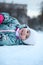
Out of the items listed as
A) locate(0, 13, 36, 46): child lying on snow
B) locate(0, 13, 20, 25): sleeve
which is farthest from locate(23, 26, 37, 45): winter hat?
locate(0, 13, 20, 25): sleeve

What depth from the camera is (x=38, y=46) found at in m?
1.53

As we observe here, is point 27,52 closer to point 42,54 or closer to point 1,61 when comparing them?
point 42,54

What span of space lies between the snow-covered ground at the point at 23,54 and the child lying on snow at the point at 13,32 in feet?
0.21

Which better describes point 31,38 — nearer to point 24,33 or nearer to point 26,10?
point 24,33

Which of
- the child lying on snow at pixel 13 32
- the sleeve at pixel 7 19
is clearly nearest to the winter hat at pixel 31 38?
the child lying on snow at pixel 13 32

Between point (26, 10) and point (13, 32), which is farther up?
point (26, 10)

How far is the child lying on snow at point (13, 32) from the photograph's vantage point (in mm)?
1526

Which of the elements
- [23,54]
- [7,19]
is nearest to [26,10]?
[7,19]

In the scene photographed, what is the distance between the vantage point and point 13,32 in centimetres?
154

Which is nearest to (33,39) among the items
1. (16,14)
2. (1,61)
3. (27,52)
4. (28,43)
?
(28,43)

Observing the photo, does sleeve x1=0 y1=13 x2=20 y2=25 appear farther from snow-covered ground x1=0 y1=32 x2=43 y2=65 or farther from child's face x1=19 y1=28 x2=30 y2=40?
snow-covered ground x1=0 y1=32 x2=43 y2=65

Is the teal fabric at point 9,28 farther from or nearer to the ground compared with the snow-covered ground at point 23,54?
farther from the ground

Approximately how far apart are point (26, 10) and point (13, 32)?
242 millimetres

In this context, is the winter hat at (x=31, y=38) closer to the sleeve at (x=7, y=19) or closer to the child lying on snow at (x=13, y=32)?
the child lying on snow at (x=13, y=32)
